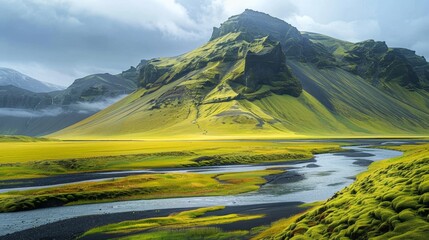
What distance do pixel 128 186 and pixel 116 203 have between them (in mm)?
10584

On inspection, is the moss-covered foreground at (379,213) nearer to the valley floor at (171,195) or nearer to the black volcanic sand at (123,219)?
the valley floor at (171,195)

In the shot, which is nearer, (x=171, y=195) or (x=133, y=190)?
(x=171, y=195)

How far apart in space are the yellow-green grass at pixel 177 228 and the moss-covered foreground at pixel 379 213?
8.00 meters

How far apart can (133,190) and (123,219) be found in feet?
64.5

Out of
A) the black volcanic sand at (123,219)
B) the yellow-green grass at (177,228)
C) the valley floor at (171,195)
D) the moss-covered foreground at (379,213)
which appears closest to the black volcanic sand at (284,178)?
the valley floor at (171,195)

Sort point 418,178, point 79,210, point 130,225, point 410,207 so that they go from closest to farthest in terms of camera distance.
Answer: point 410,207 → point 418,178 → point 130,225 → point 79,210

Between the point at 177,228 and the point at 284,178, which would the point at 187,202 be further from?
the point at 284,178

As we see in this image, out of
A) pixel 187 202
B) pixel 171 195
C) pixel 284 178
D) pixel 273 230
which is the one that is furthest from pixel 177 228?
pixel 284 178

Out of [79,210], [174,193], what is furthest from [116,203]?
[174,193]

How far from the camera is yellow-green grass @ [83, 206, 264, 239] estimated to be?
40000mm

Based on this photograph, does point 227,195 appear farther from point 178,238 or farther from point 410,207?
point 410,207

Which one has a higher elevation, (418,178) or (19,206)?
(418,178)

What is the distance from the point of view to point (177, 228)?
4341cm

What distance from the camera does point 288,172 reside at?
97.9 m
